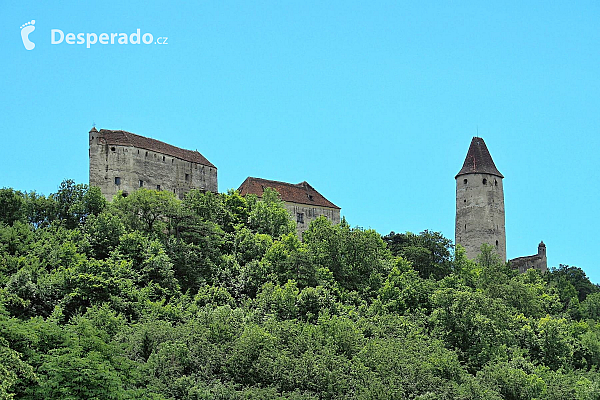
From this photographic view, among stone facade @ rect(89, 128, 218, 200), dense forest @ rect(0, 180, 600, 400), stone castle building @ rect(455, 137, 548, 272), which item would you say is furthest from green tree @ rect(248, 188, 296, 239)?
stone castle building @ rect(455, 137, 548, 272)

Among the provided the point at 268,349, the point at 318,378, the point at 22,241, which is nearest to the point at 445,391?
the point at 318,378

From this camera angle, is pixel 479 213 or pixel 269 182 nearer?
pixel 269 182

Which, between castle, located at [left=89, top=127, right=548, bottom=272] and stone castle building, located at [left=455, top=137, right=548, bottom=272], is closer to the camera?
castle, located at [left=89, top=127, right=548, bottom=272]

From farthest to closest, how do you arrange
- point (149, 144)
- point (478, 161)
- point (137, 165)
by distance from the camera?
point (478, 161), point (149, 144), point (137, 165)

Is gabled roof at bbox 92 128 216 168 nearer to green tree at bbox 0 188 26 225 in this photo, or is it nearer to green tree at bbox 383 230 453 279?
green tree at bbox 0 188 26 225

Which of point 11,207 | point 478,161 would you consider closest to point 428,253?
point 478,161

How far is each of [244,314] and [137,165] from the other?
94.5 feet

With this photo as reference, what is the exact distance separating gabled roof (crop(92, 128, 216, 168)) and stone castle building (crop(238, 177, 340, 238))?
15.7 ft

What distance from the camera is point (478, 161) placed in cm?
8638

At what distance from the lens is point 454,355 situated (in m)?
41.3

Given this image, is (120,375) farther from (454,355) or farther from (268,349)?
(454,355)

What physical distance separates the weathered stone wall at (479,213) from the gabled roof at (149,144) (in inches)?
1078

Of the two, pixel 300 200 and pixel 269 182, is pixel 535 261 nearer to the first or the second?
pixel 300 200

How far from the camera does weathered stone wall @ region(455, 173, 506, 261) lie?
82688 millimetres
